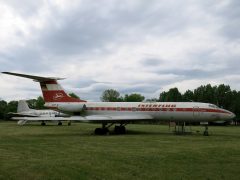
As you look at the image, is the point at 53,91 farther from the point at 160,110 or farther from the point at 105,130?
the point at 160,110

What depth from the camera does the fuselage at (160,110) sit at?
25.7 meters

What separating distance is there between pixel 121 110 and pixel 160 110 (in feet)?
11.2

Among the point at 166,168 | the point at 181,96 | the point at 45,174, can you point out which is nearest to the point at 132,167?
the point at 166,168

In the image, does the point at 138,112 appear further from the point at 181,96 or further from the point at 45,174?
the point at 181,96

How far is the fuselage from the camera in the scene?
25688 mm

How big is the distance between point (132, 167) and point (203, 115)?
57.2 ft

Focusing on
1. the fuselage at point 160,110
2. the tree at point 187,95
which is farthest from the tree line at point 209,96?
the fuselage at point 160,110

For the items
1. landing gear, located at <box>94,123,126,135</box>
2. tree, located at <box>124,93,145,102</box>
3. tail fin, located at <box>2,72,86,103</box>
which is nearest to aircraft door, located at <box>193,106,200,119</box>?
landing gear, located at <box>94,123,126,135</box>

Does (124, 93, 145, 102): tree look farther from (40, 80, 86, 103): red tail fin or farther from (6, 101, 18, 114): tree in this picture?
(40, 80, 86, 103): red tail fin

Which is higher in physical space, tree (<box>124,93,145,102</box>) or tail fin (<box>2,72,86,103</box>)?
tree (<box>124,93,145,102</box>)

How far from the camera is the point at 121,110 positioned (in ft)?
Result: 92.8

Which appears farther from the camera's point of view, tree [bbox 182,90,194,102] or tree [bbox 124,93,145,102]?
tree [bbox 124,93,145,102]

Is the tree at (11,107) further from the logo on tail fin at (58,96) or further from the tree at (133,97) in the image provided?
the logo on tail fin at (58,96)

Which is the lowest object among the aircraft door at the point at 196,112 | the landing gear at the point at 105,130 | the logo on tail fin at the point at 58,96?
the landing gear at the point at 105,130
